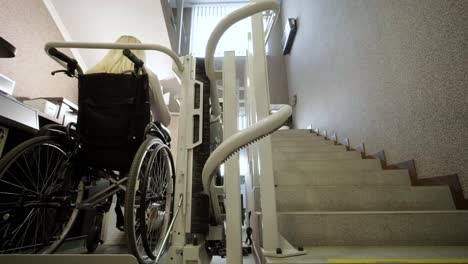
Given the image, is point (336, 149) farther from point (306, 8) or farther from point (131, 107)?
point (306, 8)

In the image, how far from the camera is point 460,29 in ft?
4.46

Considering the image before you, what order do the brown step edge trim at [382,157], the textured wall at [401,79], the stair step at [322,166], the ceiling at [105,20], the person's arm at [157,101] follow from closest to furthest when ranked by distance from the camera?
1. the person's arm at [157,101]
2. the textured wall at [401,79]
3. the stair step at [322,166]
4. the brown step edge trim at [382,157]
5. the ceiling at [105,20]

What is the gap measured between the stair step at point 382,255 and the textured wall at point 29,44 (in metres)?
2.50

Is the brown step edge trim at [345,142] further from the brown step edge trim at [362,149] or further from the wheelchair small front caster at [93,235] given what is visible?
the wheelchair small front caster at [93,235]

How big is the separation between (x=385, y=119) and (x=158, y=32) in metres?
2.71

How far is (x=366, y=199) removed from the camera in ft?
4.42

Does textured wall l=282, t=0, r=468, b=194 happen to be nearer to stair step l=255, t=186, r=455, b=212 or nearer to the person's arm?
stair step l=255, t=186, r=455, b=212

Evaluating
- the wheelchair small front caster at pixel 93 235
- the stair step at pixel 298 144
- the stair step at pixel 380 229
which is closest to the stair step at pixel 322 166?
the stair step at pixel 298 144

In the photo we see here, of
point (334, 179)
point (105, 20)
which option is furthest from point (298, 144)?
point (105, 20)

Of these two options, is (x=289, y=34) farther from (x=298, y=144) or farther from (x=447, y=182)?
(x=447, y=182)

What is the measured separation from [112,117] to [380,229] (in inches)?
53.7

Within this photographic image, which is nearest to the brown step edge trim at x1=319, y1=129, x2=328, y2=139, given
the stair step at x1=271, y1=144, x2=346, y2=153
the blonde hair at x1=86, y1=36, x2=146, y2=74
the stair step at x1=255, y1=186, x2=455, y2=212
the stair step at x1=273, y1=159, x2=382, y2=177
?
the stair step at x1=271, y1=144, x2=346, y2=153

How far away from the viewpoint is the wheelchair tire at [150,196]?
89 cm

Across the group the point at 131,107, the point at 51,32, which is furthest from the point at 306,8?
the point at 131,107
